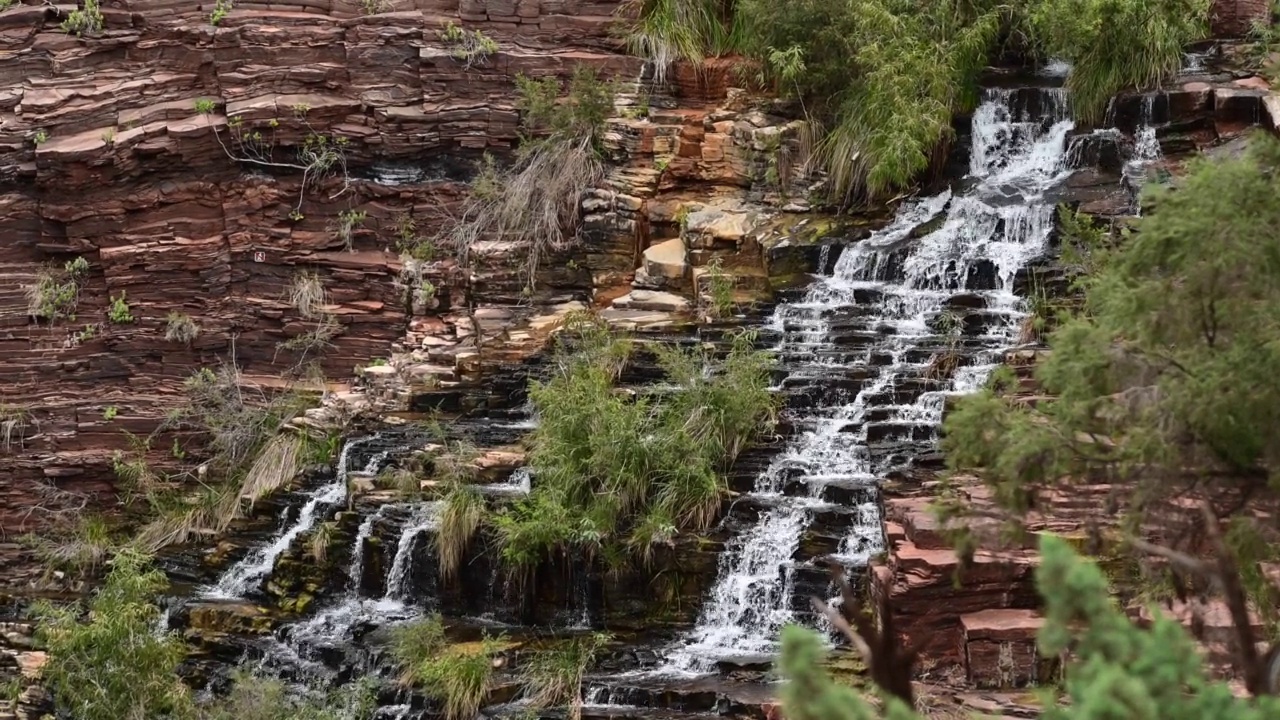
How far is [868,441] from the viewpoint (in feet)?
44.8

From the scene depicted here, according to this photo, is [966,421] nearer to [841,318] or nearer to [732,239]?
[841,318]

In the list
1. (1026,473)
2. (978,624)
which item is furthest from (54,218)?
(1026,473)

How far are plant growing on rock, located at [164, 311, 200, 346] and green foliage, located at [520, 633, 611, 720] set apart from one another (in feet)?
31.7

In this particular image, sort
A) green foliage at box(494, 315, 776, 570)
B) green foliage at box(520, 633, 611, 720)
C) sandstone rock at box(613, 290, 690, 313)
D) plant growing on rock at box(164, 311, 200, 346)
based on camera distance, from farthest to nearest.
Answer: plant growing on rock at box(164, 311, 200, 346) < sandstone rock at box(613, 290, 690, 313) < green foliage at box(494, 315, 776, 570) < green foliage at box(520, 633, 611, 720)

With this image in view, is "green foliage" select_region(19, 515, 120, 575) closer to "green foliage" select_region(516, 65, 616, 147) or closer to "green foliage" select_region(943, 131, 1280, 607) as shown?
"green foliage" select_region(516, 65, 616, 147)

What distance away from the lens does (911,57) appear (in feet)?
57.3

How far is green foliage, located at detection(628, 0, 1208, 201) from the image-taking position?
57.0ft

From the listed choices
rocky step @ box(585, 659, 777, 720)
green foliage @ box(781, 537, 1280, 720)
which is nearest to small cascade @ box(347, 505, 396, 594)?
rocky step @ box(585, 659, 777, 720)

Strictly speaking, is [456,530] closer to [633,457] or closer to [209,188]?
[633,457]

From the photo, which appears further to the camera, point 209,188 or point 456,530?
point 209,188

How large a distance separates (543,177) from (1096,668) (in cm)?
1486

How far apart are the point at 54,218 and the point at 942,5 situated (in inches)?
508

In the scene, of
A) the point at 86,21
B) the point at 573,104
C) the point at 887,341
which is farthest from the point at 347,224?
the point at 887,341

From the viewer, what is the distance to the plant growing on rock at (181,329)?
64.1 feet
